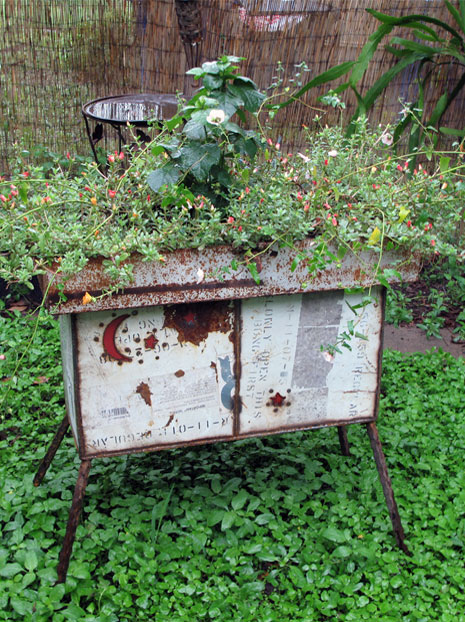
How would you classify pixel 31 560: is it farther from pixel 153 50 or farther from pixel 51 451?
pixel 153 50

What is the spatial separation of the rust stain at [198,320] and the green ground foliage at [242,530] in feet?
1.28

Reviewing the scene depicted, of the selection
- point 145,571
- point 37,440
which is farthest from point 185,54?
point 145,571

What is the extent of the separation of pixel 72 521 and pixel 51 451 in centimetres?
48

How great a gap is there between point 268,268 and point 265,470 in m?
1.08

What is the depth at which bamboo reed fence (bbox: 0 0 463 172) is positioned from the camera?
4258 mm

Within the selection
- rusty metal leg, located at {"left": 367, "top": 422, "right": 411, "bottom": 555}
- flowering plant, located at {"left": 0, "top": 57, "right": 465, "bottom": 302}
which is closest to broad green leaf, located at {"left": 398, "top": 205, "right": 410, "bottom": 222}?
flowering plant, located at {"left": 0, "top": 57, "right": 465, "bottom": 302}

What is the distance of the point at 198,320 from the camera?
5.79 feet

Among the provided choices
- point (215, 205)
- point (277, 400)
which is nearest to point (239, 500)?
point (277, 400)

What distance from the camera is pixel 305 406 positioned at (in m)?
1.96

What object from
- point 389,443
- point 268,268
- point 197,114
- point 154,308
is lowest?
point 389,443

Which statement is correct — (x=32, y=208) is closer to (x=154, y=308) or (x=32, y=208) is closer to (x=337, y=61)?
(x=154, y=308)

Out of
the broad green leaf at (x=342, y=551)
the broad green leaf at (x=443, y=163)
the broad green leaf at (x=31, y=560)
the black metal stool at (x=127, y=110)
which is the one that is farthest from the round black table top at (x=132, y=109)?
the broad green leaf at (x=342, y=551)

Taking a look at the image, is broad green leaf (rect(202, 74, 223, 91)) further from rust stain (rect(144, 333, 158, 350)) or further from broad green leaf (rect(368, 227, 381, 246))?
rust stain (rect(144, 333, 158, 350))

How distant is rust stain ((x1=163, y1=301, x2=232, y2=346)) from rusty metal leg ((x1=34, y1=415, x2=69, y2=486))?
0.73 m
